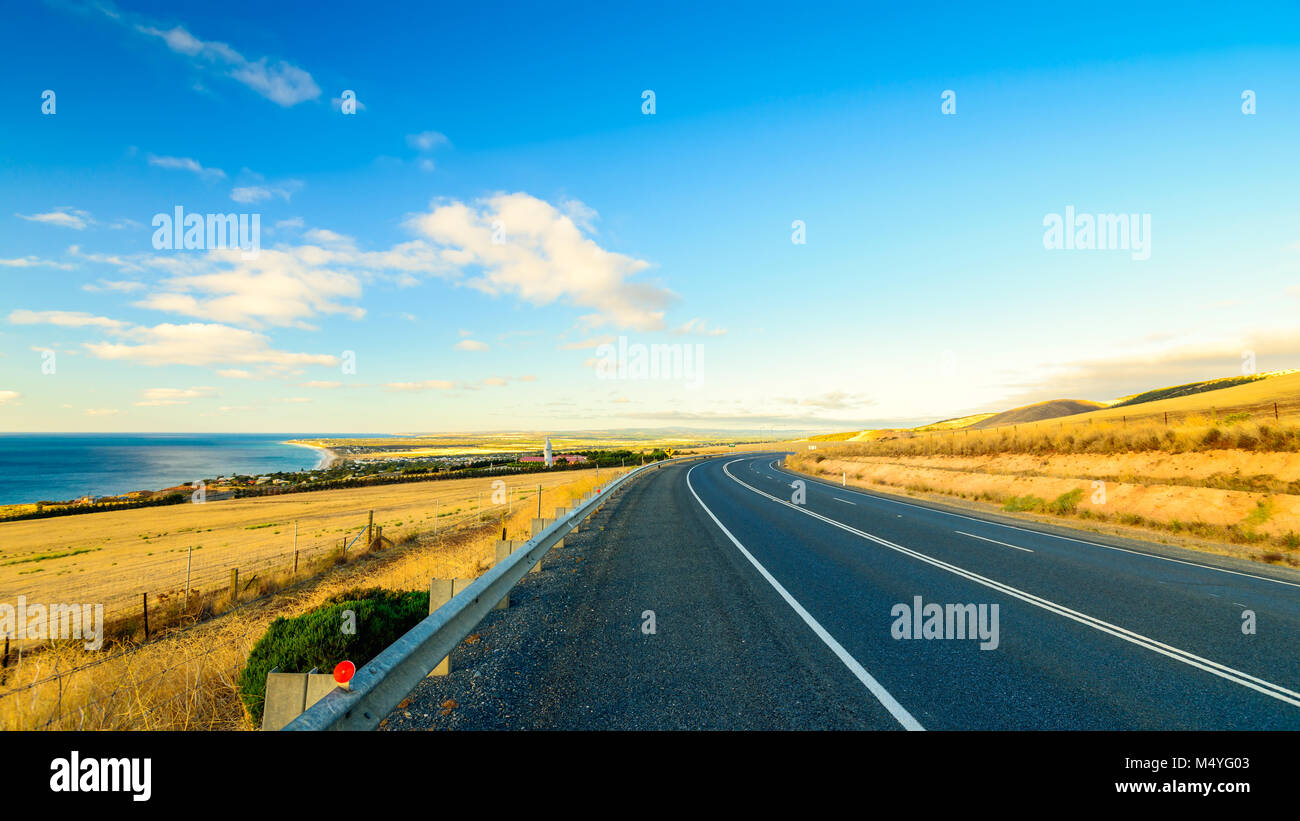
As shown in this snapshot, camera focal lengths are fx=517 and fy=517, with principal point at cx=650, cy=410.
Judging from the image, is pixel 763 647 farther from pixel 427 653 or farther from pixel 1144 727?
pixel 427 653

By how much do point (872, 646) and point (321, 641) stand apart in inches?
212

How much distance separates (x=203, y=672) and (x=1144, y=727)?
8.69m

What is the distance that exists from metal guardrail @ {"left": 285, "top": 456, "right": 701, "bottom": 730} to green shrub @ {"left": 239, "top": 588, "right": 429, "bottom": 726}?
1.54 meters

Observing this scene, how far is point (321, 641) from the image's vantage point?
5.04m

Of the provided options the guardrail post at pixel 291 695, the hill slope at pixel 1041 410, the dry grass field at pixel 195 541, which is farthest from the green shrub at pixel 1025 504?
the hill slope at pixel 1041 410

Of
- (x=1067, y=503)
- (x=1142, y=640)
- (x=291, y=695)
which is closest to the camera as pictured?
(x=291, y=695)

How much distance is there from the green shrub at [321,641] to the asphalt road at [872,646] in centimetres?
109

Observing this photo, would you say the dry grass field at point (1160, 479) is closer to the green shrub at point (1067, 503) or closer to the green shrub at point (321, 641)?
the green shrub at point (1067, 503)

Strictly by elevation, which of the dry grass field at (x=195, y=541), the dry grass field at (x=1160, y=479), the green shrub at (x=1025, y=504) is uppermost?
the dry grass field at (x=1160, y=479)

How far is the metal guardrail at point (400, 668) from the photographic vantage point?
2385mm

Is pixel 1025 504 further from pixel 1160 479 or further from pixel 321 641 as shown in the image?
pixel 321 641

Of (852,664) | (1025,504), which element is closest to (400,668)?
(852,664)

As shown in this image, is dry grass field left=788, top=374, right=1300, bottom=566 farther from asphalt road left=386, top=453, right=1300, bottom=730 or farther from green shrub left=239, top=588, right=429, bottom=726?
green shrub left=239, top=588, right=429, bottom=726
